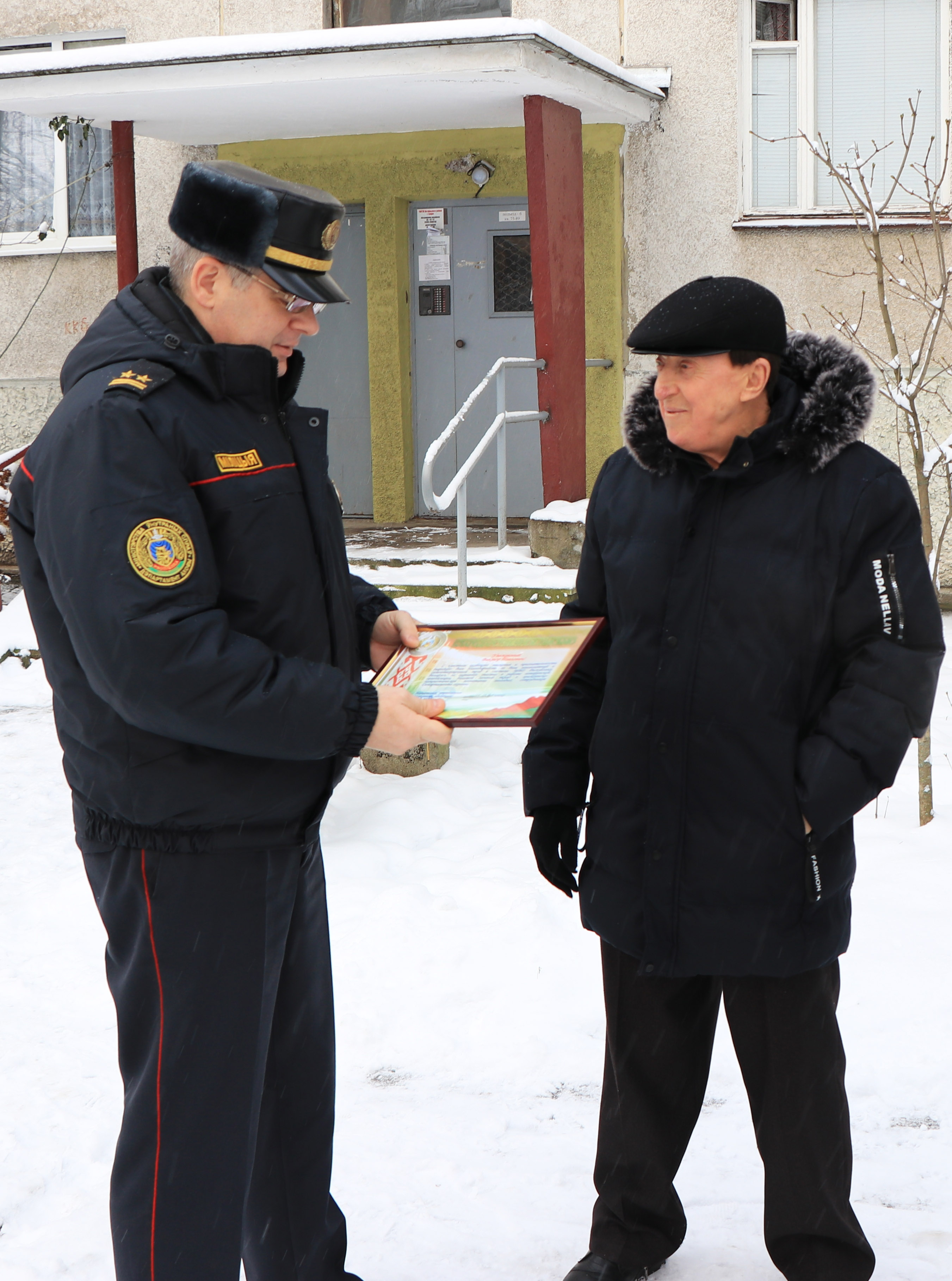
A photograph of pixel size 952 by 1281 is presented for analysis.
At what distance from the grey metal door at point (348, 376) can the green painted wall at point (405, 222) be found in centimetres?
19

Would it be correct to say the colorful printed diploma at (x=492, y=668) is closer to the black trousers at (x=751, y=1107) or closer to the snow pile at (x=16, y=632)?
Result: the black trousers at (x=751, y=1107)

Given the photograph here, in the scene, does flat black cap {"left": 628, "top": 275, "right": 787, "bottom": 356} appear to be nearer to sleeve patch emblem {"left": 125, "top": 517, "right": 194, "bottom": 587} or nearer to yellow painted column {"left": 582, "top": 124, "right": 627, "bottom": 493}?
sleeve patch emblem {"left": 125, "top": 517, "right": 194, "bottom": 587}

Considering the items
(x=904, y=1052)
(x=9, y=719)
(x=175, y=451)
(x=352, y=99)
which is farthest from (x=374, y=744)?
(x=352, y=99)

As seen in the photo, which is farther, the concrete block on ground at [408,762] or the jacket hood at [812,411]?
the concrete block on ground at [408,762]

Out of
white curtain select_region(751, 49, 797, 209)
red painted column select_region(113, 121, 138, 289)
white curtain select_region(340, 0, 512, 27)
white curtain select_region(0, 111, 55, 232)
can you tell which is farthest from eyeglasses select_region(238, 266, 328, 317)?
white curtain select_region(0, 111, 55, 232)

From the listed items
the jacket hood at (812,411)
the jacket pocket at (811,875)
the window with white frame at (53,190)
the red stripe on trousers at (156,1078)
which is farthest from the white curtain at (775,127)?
the red stripe on trousers at (156,1078)

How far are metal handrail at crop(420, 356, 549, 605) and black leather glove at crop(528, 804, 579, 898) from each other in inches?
149

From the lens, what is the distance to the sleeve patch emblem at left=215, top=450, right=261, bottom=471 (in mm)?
1776

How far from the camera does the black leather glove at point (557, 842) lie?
2.36 meters

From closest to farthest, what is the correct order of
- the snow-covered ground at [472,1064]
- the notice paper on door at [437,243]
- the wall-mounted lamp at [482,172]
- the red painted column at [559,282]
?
the snow-covered ground at [472,1064] < the red painted column at [559,282] < the wall-mounted lamp at [482,172] < the notice paper on door at [437,243]

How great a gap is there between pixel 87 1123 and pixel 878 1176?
1.76 metres

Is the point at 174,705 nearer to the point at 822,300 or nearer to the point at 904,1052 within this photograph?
the point at 904,1052

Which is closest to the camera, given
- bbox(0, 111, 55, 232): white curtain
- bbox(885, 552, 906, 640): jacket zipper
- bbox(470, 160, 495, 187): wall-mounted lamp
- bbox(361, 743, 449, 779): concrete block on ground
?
bbox(885, 552, 906, 640): jacket zipper

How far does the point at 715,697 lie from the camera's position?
209cm
